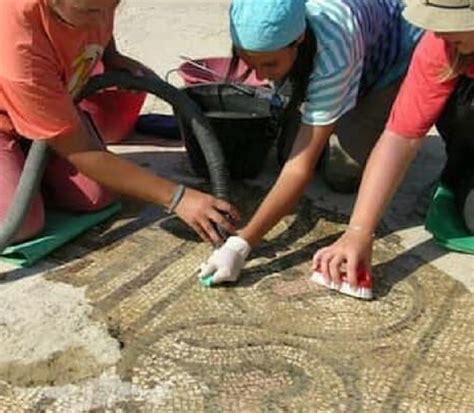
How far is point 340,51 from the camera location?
256 centimetres

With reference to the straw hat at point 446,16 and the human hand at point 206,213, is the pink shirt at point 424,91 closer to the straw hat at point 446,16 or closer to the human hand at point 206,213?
the straw hat at point 446,16

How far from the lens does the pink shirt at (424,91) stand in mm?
2521

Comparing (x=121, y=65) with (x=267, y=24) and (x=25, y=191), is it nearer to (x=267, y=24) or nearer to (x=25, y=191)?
(x=25, y=191)

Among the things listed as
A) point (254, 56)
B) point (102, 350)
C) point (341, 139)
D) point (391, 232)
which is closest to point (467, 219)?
point (391, 232)

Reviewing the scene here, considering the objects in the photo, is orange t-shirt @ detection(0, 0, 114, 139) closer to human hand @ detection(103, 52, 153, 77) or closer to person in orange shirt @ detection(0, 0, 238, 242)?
person in orange shirt @ detection(0, 0, 238, 242)

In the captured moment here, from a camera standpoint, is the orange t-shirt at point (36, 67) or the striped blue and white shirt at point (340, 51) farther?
the striped blue and white shirt at point (340, 51)

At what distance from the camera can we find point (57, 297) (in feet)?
8.02

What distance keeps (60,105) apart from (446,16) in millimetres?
869

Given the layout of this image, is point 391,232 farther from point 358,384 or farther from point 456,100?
point 358,384

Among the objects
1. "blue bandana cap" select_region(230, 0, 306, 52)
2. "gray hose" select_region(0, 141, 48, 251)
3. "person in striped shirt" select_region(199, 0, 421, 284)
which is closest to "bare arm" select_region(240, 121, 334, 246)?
"person in striped shirt" select_region(199, 0, 421, 284)

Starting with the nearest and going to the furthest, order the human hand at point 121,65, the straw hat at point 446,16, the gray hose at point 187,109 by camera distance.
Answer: the straw hat at point 446,16, the gray hose at point 187,109, the human hand at point 121,65

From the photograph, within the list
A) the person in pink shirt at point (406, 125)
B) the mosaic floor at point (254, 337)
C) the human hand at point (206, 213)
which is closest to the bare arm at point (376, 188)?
the person in pink shirt at point (406, 125)

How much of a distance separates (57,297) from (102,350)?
254 mm

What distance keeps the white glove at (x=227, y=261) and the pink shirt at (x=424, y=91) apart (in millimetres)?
475
